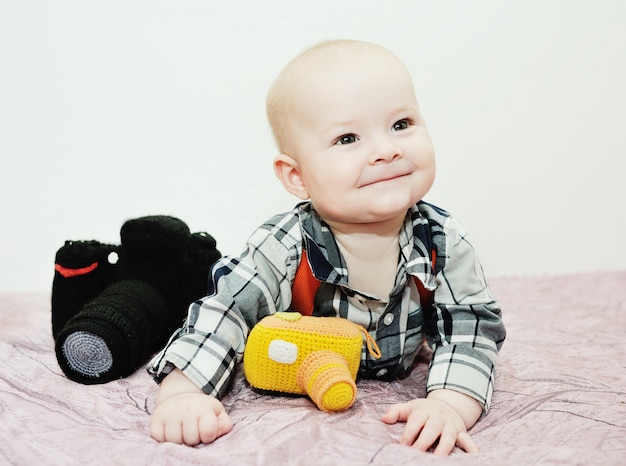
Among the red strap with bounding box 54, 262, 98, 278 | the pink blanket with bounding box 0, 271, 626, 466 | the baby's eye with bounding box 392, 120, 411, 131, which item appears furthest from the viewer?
the red strap with bounding box 54, 262, 98, 278

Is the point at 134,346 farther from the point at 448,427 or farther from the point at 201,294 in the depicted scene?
the point at 448,427

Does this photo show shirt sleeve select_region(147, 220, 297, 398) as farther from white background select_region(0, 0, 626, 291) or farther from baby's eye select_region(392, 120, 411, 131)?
white background select_region(0, 0, 626, 291)

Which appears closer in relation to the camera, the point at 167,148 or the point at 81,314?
the point at 81,314

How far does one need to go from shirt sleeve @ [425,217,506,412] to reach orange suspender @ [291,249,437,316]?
0.02 m

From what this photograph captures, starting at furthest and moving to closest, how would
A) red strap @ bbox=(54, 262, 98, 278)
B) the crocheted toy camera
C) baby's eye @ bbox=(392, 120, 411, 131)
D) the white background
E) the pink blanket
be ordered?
the white background
red strap @ bbox=(54, 262, 98, 278)
baby's eye @ bbox=(392, 120, 411, 131)
the crocheted toy camera
the pink blanket

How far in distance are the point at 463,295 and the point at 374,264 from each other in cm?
14

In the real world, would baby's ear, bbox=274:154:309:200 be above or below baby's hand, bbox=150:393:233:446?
above

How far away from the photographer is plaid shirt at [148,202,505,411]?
89cm

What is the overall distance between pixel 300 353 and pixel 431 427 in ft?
0.65

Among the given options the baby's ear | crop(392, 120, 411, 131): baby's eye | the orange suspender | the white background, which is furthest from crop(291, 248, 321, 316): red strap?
the white background

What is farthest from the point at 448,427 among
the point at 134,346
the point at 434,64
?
the point at 434,64

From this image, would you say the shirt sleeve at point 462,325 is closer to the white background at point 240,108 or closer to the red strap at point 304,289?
the red strap at point 304,289

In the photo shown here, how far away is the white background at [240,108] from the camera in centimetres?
168

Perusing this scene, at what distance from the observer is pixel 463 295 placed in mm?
972
